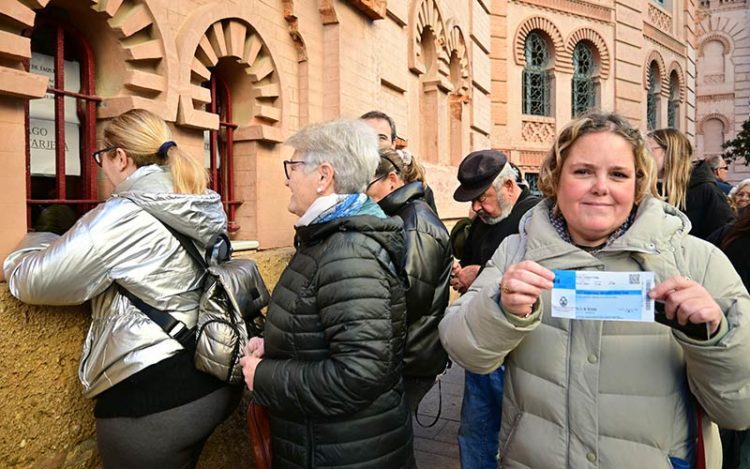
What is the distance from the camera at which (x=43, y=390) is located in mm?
2553

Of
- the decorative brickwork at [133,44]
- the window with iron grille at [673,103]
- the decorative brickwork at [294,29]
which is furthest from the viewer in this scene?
the window with iron grille at [673,103]

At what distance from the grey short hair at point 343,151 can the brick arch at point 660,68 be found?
18714 millimetres

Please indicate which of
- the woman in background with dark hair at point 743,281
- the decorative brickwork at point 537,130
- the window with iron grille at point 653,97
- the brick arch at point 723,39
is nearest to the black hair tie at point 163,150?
the woman in background with dark hair at point 743,281

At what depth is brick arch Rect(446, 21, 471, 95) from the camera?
980 centimetres

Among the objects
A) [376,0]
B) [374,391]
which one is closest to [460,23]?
[376,0]

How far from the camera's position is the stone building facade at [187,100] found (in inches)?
101

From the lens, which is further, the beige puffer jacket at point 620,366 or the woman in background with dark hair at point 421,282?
the woman in background with dark hair at point 421,282

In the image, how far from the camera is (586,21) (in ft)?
52.8

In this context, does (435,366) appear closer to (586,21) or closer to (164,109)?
(164,109)

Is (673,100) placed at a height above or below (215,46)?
above

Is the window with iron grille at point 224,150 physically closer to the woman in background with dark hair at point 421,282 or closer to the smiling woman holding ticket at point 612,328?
the woman in background with dark hair at point 421,282

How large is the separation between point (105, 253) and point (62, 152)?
1404 mm

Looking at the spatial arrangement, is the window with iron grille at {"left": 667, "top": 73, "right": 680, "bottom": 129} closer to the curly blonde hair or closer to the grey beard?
the grey beard

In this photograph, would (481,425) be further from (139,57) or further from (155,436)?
(139,57)
